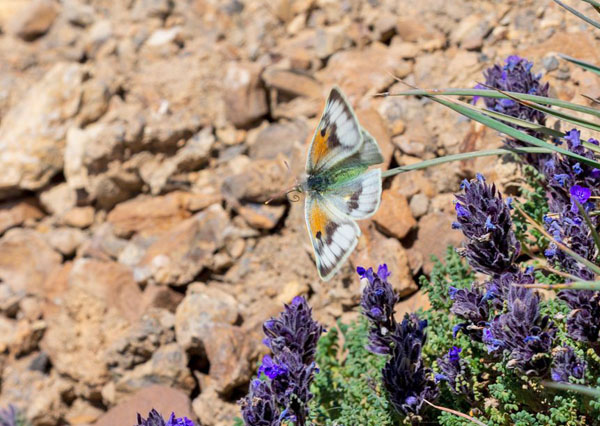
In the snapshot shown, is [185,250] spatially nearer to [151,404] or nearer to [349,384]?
[151,404]

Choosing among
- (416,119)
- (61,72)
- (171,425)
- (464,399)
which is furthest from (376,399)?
(61,72)

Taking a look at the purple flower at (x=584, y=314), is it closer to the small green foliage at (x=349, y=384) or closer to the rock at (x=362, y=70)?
the small green foliage at (x=349, y=384)

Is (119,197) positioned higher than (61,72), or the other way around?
(61,72)

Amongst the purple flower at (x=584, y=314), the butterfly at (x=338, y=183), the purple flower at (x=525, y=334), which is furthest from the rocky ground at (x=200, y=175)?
the purple flower at (x=525, y=334)

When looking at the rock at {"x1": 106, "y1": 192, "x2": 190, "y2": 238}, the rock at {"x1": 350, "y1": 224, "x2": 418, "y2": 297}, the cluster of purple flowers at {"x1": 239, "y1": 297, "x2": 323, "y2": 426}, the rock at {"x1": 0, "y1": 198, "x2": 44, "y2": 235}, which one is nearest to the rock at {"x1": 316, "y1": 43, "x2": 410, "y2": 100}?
the rock at {"x1": 350, "y1": 224, "x2": 418, "y2": 297}

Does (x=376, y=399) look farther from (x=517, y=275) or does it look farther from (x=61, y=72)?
(x=61, y=72)

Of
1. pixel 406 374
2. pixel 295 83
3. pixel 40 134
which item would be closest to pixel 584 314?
pixel 406 374

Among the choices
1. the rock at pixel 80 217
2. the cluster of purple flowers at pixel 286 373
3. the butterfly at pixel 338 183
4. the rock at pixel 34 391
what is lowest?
the rock at pixel 34 391
